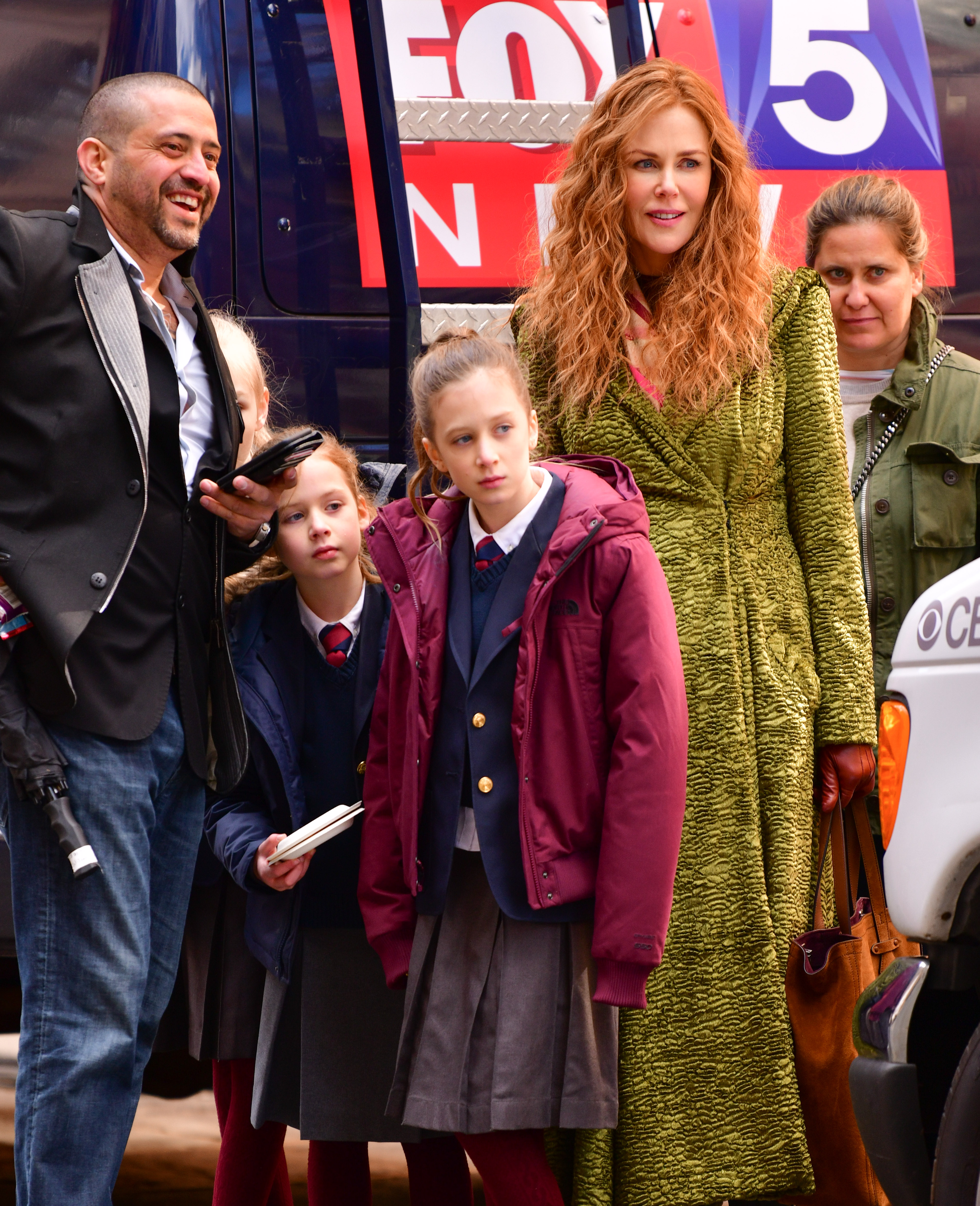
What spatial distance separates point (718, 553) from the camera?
8.35 ft

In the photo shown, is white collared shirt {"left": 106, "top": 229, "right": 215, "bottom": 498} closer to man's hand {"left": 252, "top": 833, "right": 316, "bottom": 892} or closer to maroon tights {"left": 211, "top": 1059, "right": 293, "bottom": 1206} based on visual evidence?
man's hand {"left": 252, "top": 833, "right": 316, "bottom": 892}

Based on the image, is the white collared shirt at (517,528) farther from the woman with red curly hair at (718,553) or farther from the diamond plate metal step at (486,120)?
the diamond plate metal step at (486,120)

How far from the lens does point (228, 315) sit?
291 centimetres

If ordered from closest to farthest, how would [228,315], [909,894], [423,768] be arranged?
[909,894] < [423,768] < [228,315]

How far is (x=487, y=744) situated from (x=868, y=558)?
1.09 metres

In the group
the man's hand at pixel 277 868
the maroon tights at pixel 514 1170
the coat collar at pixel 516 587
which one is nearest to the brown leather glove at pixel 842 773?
the coat collar at pixel 516 587

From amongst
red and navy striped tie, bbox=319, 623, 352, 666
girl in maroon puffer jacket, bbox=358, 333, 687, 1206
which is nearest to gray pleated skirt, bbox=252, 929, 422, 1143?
girl in maroon puffer jacket, bbox=358, 333, 687, 1206

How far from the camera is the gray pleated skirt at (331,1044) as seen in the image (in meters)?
2.51

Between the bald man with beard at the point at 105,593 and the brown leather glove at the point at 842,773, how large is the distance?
1.03 meters

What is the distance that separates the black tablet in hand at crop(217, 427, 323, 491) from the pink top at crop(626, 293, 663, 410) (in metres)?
0.63

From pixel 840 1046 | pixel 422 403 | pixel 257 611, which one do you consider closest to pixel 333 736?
pixel 257 611

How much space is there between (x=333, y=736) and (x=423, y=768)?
1.21ft

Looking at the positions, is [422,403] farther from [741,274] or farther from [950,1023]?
[950,1023]

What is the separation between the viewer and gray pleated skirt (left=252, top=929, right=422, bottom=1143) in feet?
8.24
